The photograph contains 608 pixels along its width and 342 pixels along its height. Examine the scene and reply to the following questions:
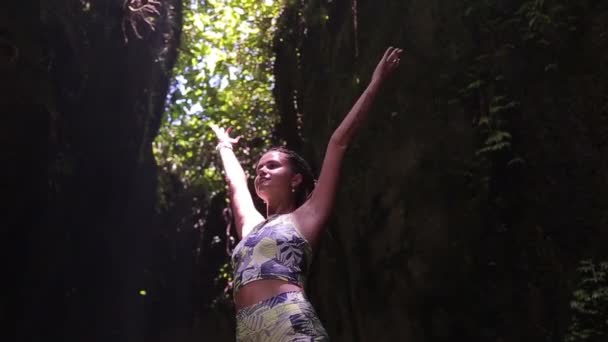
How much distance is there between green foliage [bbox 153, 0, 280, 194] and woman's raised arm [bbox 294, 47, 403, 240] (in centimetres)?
806

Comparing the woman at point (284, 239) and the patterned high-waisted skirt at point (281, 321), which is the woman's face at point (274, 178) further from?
the patterned high-waisted skirt at point (281, 321)

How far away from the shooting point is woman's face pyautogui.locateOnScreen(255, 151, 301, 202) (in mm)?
2945

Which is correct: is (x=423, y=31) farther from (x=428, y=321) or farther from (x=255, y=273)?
(x=255, y=273)

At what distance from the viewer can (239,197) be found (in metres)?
3.21

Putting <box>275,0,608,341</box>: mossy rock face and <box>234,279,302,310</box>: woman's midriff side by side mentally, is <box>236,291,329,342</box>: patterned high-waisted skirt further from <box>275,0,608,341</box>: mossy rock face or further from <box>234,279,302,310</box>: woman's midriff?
<box>275,0,608,341</box>: mossy rock face

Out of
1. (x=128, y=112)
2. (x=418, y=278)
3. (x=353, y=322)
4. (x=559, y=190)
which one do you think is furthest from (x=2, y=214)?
(x=559, y=190)

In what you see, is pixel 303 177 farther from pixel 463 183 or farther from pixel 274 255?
pixel 463 183

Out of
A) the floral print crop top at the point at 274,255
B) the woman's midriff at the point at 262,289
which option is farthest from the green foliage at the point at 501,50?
the woman's midriff at the point at 262,289

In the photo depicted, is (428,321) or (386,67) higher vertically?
(386,67)

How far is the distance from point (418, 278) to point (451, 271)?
0.36 m

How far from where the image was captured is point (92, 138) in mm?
10625

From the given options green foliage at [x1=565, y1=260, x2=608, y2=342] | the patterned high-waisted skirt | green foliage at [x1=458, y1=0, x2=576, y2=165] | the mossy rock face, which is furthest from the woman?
green foliage at [x1=458, y1=0, x2=576, y2=165]

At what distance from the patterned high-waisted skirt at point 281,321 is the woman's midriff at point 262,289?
0.7 inches

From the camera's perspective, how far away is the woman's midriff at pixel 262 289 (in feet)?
8.30
